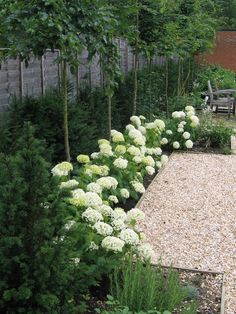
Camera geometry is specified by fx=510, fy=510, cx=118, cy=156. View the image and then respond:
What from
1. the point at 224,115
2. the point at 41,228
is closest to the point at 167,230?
the point at 41,228

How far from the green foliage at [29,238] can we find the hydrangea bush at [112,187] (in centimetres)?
28

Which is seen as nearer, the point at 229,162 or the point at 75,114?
the point at 75,114

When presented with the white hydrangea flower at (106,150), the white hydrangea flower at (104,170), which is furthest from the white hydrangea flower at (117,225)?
the white hydrangea flower at (106,150)

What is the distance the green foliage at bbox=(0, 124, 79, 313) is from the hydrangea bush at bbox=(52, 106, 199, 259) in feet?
0.91

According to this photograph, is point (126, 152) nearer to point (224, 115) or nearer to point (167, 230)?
point (167, 230)

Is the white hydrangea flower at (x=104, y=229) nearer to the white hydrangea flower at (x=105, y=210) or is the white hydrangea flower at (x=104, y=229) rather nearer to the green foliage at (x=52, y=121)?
the white hydrangea flower at (x=105, y=210)

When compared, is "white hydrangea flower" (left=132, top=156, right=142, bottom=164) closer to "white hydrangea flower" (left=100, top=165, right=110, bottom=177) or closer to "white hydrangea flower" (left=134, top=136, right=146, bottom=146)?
"white hydrangea flower" (left=134, top=136, right=146, bottom=146)

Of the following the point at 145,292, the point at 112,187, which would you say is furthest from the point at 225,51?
the point at 145,292

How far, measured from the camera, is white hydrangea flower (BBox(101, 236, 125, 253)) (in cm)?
342

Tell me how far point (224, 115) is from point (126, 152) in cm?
887

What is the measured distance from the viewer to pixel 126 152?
6160mm

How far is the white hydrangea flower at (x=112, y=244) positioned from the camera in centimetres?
342

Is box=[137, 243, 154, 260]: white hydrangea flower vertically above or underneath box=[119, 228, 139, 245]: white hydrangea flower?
underneath

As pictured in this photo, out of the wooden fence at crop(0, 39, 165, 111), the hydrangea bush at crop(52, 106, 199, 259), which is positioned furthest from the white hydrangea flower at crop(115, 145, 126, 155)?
the wooden fence at crop(0, 39, 165, 111)
